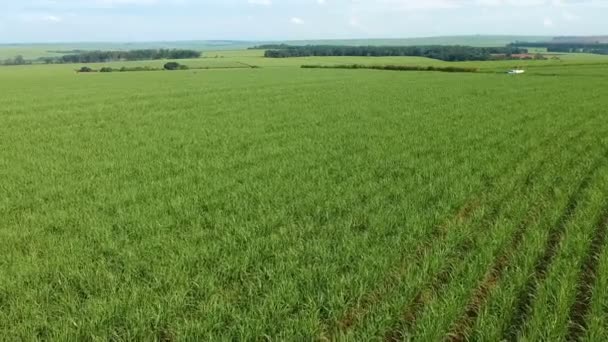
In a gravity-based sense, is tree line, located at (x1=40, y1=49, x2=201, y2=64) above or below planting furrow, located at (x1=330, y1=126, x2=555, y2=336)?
above

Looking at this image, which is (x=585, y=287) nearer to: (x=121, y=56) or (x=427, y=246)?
(x=427, y=246)

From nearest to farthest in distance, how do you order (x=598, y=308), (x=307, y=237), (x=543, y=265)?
(x=598, y=308)
(x=543, y=265)
(x=307, y=237)

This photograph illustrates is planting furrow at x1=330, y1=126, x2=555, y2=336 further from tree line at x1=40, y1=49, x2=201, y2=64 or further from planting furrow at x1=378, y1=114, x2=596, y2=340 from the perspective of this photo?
tree line at x1=40, y1=49, x2=201, y2=64

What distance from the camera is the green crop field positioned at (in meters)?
4.57

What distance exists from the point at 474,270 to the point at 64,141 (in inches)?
522

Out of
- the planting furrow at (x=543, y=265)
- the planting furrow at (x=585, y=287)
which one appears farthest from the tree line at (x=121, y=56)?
the planting furrow at (x=585, y=287)

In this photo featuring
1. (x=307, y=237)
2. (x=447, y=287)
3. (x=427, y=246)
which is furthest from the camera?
(x=307, y=237)

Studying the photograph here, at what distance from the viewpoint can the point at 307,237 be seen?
22.0ft

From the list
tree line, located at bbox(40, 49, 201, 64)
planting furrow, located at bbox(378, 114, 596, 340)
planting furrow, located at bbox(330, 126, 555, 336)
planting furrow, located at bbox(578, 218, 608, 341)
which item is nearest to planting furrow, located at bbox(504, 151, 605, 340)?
planting furrow, located at bbox(378, 114, 596, 340)

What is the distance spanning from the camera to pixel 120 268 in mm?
5723

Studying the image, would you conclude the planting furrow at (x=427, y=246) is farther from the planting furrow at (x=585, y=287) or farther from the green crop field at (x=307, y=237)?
the planting furrow at (x=585, y=287)

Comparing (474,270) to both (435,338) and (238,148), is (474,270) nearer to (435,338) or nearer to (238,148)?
(435,338)

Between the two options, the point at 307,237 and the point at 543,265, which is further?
the point at 307,237

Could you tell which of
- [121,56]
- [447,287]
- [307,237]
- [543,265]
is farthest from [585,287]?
[121,56]
